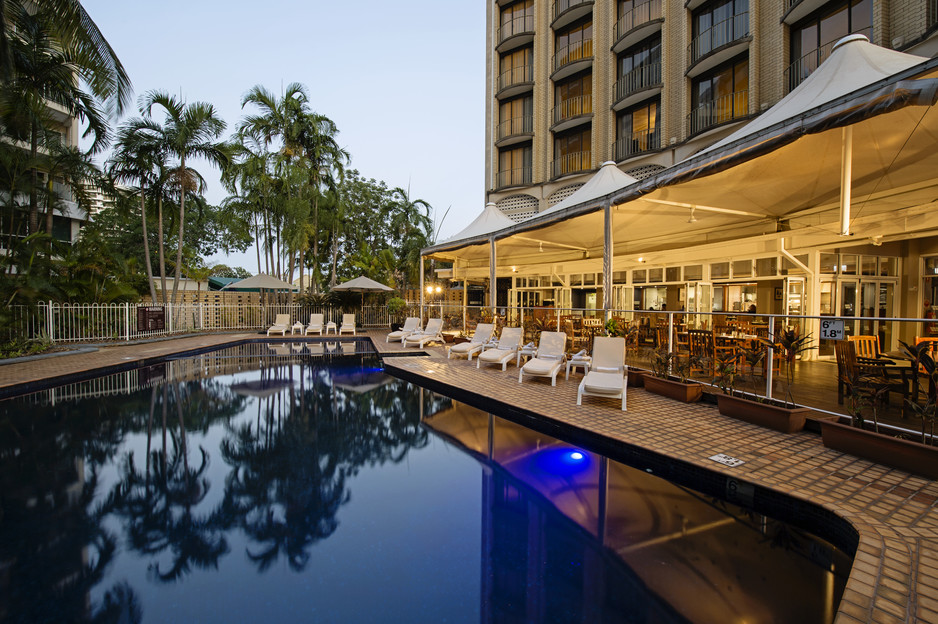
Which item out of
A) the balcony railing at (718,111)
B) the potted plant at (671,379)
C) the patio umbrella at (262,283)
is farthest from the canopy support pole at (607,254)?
the patio umbrella at (262,283)

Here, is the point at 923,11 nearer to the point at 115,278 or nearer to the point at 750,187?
the point at 750,187

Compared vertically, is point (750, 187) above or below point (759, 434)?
above

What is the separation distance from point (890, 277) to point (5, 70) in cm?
1886

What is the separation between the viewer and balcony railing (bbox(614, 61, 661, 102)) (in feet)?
56.7

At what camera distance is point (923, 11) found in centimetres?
969

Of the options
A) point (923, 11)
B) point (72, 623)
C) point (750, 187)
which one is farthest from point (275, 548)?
point (923, 11)

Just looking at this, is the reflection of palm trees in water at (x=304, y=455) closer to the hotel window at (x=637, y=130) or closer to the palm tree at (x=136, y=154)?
the palm tree at (x=136, y=154)

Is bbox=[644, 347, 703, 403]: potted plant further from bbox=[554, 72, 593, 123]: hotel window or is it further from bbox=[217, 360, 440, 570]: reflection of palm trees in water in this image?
bbox=[554, 72, 593, 123]: hotel window

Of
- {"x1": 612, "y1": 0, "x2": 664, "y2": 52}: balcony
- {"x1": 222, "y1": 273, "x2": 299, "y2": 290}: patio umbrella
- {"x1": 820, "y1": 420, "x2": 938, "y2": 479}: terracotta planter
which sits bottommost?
{"x1": 820, "y1": 420, "x2": 938, "y2": 479}: terracotta planter

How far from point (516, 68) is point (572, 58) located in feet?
11.3

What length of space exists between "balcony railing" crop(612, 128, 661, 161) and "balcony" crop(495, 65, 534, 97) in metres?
6.48

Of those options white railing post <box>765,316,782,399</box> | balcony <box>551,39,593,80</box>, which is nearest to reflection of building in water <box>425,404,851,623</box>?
white railing post <box>765,316,782,399</box>

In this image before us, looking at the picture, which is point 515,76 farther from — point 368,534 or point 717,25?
point 368,534

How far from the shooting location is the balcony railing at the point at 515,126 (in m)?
22.2
